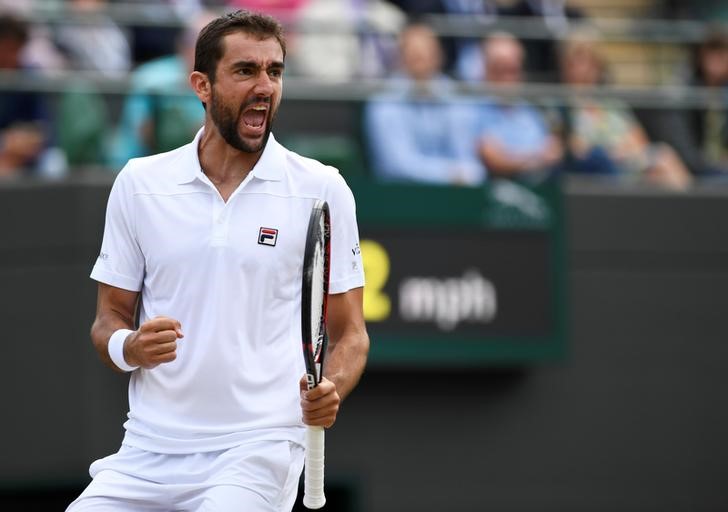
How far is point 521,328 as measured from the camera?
351 inches

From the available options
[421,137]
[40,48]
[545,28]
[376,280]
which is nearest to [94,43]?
[40,48]

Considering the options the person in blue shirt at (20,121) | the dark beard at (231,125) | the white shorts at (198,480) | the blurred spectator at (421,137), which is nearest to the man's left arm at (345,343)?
the white shorts at (198,480)

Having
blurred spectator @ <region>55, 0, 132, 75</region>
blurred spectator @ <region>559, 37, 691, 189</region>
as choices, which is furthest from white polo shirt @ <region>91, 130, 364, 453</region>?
blurred spectator @ <region>559, 37, 691, 189</region>

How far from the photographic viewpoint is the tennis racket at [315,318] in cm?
387

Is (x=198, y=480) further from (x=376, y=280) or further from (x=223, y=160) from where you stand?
(x=376, y=280)

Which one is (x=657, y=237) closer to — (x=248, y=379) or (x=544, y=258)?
(x=544, y=258)

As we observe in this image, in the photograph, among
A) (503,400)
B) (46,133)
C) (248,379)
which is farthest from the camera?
(503,400)

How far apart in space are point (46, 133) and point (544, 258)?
3134 mm

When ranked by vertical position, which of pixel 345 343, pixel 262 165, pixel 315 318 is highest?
pixel 262 165

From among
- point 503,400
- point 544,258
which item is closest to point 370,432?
point 503,400

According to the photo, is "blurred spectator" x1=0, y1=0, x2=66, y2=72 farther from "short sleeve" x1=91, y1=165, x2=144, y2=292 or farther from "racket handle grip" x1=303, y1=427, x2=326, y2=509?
"racket handle grip" x1=303, y1=427, x2=326, y2=509

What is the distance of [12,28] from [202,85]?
14.6 feet

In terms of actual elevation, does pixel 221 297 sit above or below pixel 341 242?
below

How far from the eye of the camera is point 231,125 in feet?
14.3
